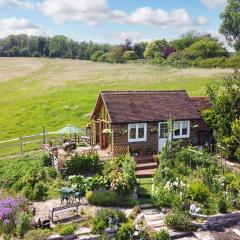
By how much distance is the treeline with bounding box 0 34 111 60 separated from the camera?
131375mm

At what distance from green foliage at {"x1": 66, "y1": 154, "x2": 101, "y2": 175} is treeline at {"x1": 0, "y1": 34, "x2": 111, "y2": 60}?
104m

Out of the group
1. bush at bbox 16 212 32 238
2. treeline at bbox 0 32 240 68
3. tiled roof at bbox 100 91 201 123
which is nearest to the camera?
bush at bbox 16 212 32 238

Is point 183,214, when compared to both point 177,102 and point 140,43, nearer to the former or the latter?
point 177,102

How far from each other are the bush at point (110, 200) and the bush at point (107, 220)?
5.57 ft

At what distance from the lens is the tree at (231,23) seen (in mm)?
76250

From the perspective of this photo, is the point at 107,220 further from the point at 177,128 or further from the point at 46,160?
the point at 177,128

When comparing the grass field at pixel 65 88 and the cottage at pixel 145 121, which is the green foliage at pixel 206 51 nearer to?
the grass field at pixel 65 88

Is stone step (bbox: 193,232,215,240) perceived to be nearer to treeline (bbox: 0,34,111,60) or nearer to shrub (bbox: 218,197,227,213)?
shrub (bbox: 218,197,227,213)

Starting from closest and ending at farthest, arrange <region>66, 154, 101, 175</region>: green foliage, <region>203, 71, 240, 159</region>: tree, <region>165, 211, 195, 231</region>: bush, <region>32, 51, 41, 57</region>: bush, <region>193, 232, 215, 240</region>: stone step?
<region>193, 232, 215, 240</region>: stone step, <region>165, 211, 195, 231</region>: bush, <region>66, 154, 101, 175</region>: green foliage, <region>203, 71, 240, 159</region>: tree, <region>32, 51, 41, 57</region>: bush

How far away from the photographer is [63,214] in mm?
20219

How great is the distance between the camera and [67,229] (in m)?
18.1

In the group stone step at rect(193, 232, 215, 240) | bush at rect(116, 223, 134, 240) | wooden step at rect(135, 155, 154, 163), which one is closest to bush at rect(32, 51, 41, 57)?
wooden step at rect(135, 155, 154, 163)

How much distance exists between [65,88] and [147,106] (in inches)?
1154

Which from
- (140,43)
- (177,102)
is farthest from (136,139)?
(140,43)
